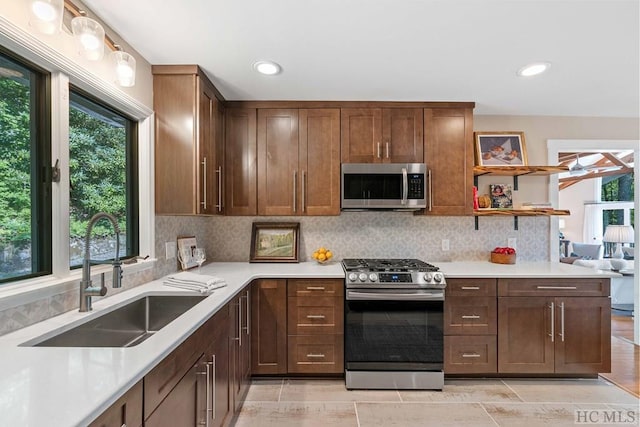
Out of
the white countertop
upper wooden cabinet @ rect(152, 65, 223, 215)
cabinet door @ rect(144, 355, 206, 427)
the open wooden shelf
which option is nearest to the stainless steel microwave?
the open wooden shelf

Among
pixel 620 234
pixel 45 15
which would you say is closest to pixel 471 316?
pixel 45 15

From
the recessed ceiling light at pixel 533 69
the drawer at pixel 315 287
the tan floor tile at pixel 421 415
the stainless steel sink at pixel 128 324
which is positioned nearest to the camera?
the stainless steel sink at pixel 128 324

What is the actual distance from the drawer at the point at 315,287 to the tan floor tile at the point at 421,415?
777mm

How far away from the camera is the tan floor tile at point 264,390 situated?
2.37 metres

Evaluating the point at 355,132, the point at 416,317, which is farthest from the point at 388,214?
the point at 416,317

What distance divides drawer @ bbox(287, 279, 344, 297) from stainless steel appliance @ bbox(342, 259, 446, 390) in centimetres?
10

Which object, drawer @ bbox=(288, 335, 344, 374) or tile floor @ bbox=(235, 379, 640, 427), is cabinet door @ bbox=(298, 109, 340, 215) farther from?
tile floor @ bbox=(235, 379, 640, 427)

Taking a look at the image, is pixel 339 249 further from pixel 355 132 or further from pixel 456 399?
pixel 456 399

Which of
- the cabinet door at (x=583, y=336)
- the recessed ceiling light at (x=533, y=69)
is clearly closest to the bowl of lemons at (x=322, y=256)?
the cabinet door at (x=583, y=336)

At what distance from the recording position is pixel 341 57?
2.10 metres

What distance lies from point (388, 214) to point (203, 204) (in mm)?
1710

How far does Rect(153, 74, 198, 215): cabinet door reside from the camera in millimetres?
2238

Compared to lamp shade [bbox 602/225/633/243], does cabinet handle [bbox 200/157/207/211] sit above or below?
above

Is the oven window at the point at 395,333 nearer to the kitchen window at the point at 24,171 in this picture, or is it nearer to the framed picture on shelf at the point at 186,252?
the framed picture on shelf at the point at 186,252
